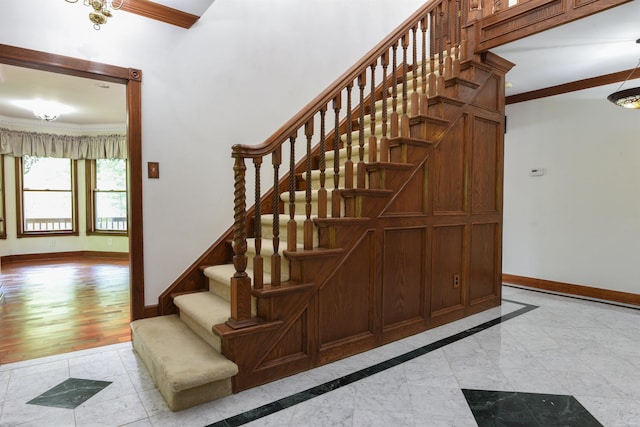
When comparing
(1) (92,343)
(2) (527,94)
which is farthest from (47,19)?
(2) (527,94)

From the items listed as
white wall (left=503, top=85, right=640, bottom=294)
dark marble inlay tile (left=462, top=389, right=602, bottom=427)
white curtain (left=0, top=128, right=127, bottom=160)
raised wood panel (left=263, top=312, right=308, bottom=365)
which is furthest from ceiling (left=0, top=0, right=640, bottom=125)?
dark marble inlay tile (left=462, top=389, right=602, bottom=427)

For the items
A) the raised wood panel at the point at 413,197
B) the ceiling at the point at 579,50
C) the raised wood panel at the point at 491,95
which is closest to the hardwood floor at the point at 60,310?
the raised wood panel at the point at 413,197

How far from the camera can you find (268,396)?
1991 mm

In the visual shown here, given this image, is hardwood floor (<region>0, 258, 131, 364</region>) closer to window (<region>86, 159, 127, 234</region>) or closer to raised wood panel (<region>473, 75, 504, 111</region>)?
window (<region>86, 159, 127, 234</region>)

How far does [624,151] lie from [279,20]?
12.8 feet

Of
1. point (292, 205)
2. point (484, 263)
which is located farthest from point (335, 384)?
point (484, 263)

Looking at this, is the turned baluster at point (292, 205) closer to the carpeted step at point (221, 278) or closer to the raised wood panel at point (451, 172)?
the carpeted step at point (221, 278)

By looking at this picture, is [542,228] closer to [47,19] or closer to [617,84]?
[617,84]

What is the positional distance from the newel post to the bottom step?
9.2 inches

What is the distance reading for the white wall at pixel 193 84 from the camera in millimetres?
2477

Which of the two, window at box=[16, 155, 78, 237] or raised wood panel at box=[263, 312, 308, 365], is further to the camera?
window at box=[16, 155, 78, 237]

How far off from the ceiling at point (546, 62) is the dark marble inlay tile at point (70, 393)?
2634mm

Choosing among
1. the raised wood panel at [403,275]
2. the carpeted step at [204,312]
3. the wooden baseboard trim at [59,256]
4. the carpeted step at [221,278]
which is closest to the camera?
the carpeted step at [204,312]

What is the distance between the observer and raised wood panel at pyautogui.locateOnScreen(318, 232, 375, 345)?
240 centimetres
